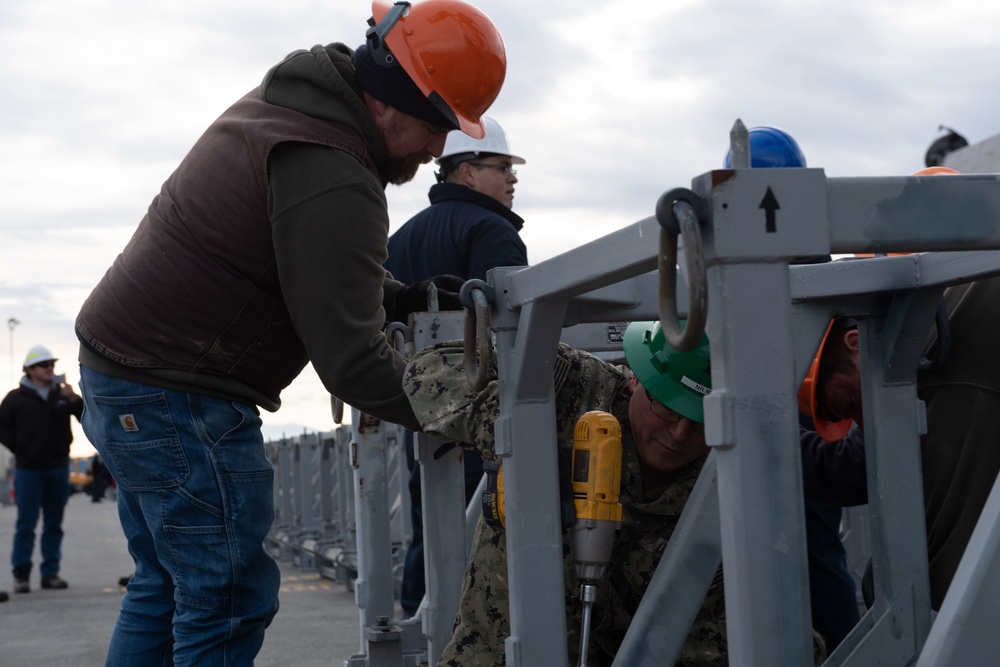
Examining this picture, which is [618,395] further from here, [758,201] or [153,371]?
[758,201]

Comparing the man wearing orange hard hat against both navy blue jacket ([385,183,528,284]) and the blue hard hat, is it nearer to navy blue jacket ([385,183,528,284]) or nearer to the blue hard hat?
the blue hard hat

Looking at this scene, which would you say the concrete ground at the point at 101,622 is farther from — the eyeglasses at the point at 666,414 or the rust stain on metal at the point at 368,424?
the eyeglasses at the point at 666,414

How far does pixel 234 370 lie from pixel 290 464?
9.35 metres

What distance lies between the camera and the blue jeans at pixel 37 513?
29.7ft

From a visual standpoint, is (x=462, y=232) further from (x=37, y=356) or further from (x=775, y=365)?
(x=37, y=356)

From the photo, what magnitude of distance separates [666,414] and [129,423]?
1.13 metres

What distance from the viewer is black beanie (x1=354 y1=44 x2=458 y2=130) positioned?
265 cm

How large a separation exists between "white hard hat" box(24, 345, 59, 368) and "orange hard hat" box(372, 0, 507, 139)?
7.69 m

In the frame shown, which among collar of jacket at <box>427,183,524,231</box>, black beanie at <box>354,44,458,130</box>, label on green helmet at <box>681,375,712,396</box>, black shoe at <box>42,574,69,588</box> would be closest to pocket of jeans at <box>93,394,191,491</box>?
black beanie at <box>354,44,458,130</box>

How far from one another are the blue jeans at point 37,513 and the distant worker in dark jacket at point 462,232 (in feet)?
17.1

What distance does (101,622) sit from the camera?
716cm

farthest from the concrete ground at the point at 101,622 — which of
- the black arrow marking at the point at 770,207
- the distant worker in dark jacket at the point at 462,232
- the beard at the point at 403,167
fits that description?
the black arrow marking at the point at 770,207

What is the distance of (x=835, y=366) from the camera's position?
263 cm

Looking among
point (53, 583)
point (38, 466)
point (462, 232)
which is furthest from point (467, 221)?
point (53, 583)
